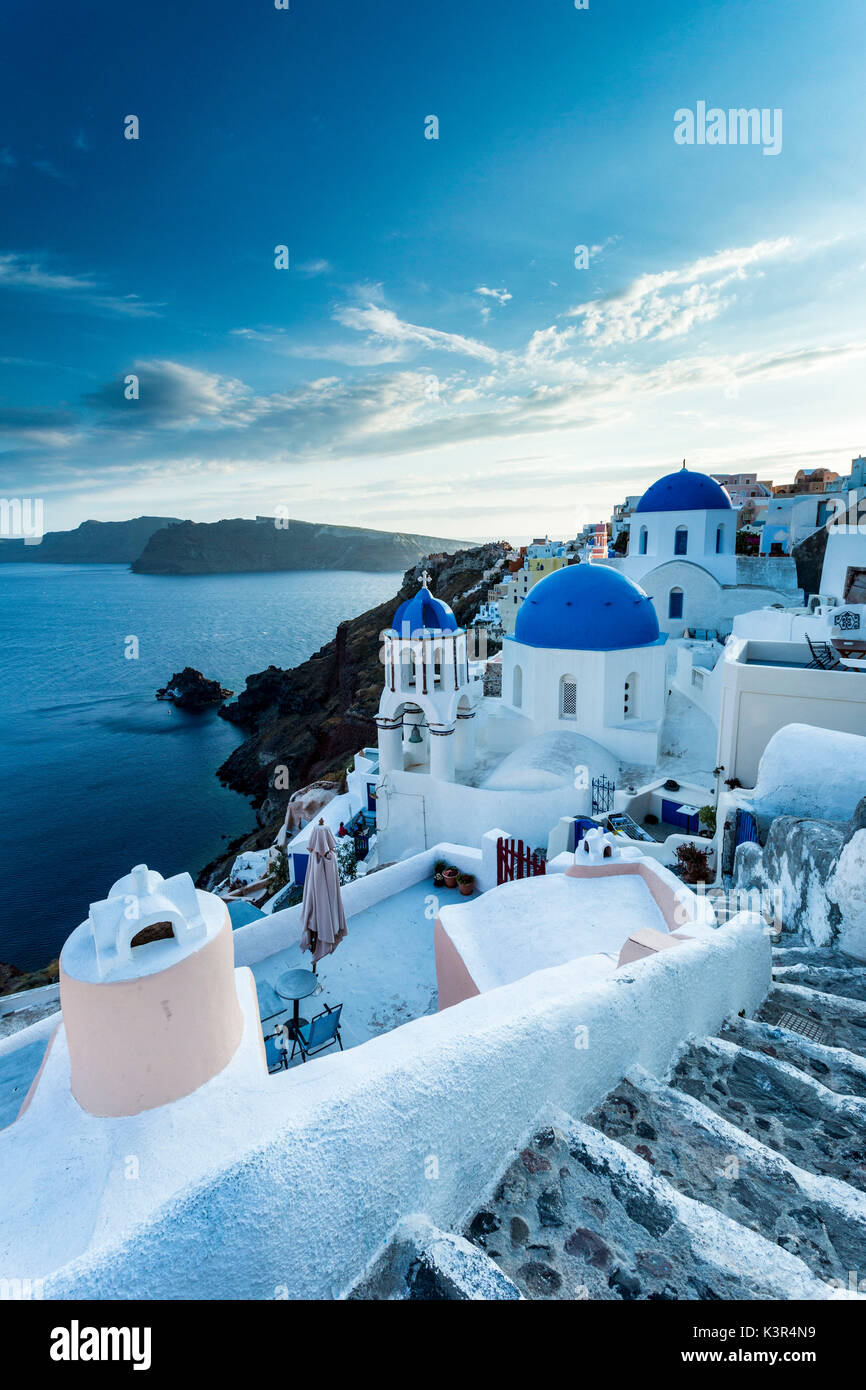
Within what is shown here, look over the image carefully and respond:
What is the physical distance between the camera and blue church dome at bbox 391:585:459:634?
55.5ft

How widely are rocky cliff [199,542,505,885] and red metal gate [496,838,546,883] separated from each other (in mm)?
21835

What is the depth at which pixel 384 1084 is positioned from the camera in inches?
100

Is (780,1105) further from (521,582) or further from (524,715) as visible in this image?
(521,582)

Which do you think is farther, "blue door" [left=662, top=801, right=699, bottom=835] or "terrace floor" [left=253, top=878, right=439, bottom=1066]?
"blue door" [left=662, top=801, right=699, bottom=835]

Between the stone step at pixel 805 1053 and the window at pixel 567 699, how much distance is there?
1509 centimetres

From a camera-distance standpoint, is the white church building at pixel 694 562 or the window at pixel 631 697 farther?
the white church building at pixel 694 562

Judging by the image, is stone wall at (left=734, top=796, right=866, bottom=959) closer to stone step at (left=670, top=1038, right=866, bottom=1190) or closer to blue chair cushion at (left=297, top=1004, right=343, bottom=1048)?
stone step at (left=670, top=1038, right=866, bottom=1190)

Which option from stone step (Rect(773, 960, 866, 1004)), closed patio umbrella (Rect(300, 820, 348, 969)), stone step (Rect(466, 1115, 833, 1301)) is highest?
stone step (Rect(466, 1115, 833, 1301))

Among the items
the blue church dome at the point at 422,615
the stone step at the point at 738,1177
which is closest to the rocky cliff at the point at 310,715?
the blue church dome at the point at 422,615

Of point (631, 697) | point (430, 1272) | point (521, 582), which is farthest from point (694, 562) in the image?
point (521, 582)

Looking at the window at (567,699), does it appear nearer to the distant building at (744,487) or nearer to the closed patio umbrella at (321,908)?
the closed patio umbrella at (321,908)

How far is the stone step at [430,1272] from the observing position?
205cm

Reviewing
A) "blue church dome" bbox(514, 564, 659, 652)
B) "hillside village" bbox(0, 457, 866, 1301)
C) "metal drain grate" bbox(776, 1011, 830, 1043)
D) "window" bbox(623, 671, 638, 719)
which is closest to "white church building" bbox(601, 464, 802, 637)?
"blue church dome" bbox(514, 564, 659, 652)
